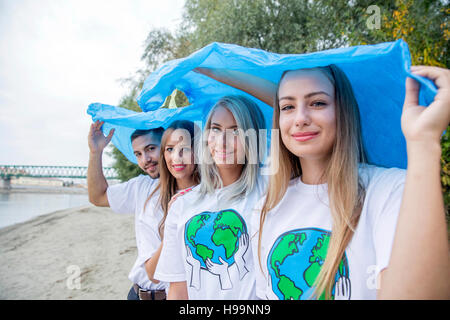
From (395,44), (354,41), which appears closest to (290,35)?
(354,41)

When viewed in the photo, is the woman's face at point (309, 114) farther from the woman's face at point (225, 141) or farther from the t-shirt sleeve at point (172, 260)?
the t-shirt sleeve at point (172, 260)

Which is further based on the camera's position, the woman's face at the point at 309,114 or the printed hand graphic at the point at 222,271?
the printed hand graphic at the point at 222,271

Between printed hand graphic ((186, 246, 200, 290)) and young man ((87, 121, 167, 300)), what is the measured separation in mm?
599

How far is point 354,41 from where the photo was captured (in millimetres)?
4047

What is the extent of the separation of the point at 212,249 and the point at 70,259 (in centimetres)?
858

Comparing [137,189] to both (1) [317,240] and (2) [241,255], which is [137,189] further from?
(1) [317,240]

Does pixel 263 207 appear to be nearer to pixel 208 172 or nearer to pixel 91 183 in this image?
pixel 208 172

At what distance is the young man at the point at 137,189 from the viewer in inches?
76.7

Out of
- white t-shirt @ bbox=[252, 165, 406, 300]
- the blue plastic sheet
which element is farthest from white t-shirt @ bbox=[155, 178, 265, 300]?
the blue plastic sheet

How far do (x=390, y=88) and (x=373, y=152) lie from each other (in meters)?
0.28

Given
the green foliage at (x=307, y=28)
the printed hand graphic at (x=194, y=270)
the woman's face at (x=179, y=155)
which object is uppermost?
the green foliage at (x=307, y=28)

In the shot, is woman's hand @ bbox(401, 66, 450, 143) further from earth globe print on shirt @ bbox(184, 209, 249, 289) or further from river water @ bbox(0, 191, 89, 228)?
river water @ bbox(0, 191, 89, 228)

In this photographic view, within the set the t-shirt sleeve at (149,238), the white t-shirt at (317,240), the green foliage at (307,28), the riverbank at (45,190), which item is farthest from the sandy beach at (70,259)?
the riverbank at (45,190)
